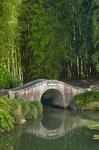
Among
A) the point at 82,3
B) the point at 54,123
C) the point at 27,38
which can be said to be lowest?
the point at 54,123

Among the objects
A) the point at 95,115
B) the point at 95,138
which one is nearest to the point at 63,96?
the point at 95,115

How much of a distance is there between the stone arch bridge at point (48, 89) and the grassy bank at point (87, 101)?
67cm

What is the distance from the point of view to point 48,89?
4500 cm

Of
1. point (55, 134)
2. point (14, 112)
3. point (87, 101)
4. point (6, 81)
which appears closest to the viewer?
point (14, 112)

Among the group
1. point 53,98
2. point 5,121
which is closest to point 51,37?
point 53,98

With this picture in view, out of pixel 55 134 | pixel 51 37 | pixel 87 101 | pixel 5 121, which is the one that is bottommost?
pixel 55 134

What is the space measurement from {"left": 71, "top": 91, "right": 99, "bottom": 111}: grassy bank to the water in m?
1.31

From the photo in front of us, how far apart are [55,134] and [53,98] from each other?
1194 centimetres

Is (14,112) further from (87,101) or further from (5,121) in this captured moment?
(87,101)

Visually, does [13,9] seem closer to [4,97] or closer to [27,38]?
[27,38]

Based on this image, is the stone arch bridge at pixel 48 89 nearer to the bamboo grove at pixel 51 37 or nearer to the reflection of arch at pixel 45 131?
the reflection of arch at pixel 45 131

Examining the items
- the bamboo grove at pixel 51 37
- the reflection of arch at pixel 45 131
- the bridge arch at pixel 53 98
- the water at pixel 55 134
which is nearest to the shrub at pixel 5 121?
the water at pixel 55 134

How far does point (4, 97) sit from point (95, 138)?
7.99m

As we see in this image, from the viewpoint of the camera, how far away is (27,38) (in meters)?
51.3
